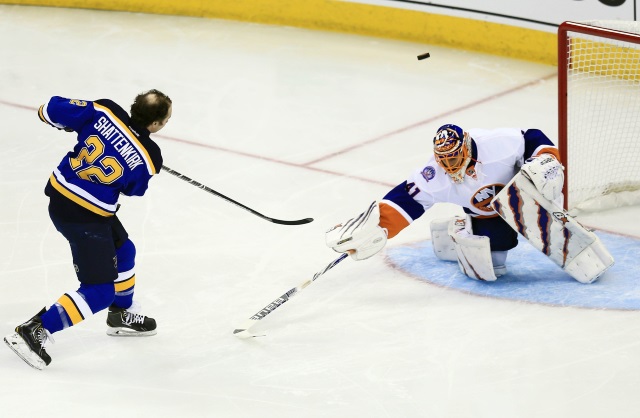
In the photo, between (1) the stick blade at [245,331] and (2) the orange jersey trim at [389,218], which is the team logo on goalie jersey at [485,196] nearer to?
(2) the orange jersey trim at [389,218]

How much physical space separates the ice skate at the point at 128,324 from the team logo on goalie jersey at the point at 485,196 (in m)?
1.14

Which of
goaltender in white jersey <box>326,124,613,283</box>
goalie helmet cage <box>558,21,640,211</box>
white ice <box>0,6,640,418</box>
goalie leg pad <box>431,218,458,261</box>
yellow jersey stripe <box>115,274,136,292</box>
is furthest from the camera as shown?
goalie helmet cage <box>558,21,640,211</box>

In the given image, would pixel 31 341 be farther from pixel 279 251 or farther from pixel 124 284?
pixel 279 251

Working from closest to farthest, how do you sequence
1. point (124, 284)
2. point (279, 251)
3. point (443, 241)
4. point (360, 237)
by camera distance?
point (124, 284), point (360, 237), point (443, 241), point (279, 251)

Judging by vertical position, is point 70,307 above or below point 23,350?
above

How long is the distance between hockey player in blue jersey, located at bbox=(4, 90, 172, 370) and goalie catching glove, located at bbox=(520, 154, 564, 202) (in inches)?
46.8

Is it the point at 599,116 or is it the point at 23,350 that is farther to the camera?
the point at 599,116

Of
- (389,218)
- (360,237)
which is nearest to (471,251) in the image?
(389,218)

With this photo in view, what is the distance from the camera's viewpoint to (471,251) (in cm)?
418

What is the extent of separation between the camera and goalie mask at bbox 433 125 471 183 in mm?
3955

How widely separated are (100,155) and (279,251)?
121 centimetres

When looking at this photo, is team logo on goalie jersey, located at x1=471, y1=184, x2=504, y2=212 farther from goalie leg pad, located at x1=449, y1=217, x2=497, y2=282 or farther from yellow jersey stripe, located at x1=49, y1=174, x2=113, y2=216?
yellow jersey stripe, located at x1=49, y1=174, x2=113, y2=216

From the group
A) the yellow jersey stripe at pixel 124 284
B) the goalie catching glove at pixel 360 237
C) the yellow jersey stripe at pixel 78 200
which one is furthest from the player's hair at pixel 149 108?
the goalie catching glove at pixel 360 237

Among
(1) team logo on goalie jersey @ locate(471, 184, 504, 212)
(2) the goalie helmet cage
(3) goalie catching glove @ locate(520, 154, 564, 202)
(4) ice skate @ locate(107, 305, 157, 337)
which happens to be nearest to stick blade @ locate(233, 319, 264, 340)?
(4) ice skate @ locate(107, 305, 157, 337)
